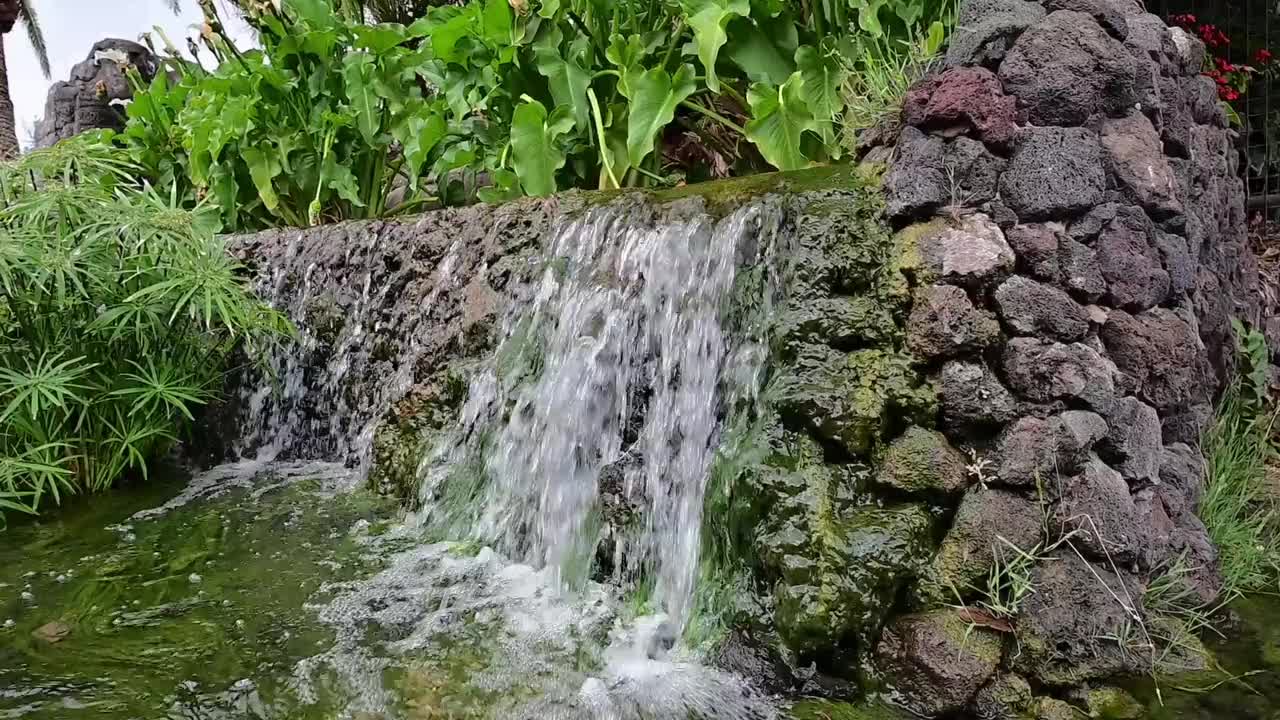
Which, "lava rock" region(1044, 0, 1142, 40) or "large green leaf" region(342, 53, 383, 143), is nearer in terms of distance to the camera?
"lava rock" region(1044, 0, 1142, 40)

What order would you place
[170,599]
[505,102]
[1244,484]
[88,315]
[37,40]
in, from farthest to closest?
[37,40], [505,102], [88,315], [1244,484], [170,599]

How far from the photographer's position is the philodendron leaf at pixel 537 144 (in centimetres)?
379

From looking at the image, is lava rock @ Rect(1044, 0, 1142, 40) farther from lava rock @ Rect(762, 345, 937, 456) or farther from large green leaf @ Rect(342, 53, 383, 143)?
large green leaf @ Rect(342, 53, 383, 143)

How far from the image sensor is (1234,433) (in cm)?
270

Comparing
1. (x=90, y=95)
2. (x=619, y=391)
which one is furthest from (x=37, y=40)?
(x=619, y=391)

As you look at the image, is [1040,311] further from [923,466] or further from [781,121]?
[781,121]

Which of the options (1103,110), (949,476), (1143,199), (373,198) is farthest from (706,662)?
(373,198)

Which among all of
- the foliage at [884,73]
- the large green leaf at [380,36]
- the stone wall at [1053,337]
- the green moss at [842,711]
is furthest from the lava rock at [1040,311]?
the large green leaf at [380,36]

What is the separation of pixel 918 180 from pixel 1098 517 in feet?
3.09

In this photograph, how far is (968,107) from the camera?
2215 mm

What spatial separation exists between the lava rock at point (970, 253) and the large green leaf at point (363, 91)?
12.2ft

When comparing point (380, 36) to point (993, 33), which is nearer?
point (993, 33)

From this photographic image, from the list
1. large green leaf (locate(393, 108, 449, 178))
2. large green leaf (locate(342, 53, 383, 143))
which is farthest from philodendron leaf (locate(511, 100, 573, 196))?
large green leaf (locate(342, 53, 383, 143))

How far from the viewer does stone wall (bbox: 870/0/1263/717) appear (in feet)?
6.04
